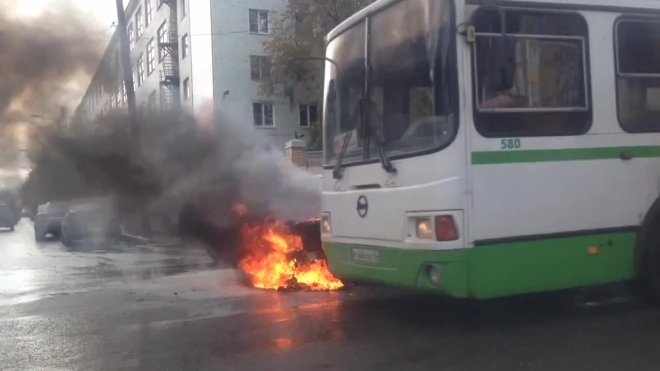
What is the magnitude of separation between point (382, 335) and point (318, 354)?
2.87 feet

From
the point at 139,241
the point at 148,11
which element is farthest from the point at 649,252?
the point at 148,11

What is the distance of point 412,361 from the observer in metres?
5.61

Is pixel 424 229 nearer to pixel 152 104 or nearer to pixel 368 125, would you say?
pixel 368 125

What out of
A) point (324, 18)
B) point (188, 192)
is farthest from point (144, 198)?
point (324, 18)

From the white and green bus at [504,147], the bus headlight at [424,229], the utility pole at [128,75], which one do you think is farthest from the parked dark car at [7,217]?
the bus headlight at [424,229]

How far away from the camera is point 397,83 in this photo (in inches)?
252

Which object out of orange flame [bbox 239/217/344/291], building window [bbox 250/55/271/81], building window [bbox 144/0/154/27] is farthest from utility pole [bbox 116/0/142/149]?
building window [bbox 250/55/271/81]

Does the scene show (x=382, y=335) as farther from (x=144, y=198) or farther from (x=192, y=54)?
(x=192, y=54)

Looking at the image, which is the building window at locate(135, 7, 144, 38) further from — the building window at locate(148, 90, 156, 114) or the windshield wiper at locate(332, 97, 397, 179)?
the windshield wiper at locate(332, 97, 397, 179)

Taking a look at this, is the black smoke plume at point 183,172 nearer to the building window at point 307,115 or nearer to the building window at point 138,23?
the building window at point 138,23

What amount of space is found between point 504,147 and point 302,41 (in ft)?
78.5

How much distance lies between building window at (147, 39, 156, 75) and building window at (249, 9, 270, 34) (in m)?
9.68

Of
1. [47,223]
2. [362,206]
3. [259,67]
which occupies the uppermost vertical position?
[259,67]

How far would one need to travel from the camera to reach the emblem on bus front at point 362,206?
262 inches
